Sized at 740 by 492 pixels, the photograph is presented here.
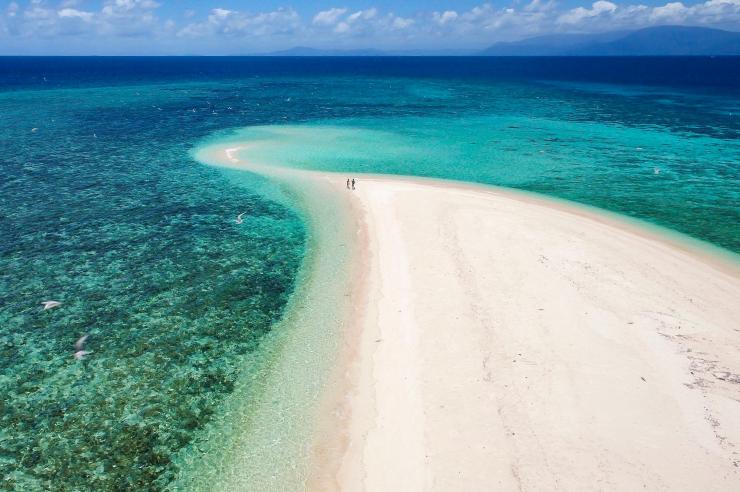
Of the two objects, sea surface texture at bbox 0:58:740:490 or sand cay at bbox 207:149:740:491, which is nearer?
sand cay at bbox 207:149:740:491

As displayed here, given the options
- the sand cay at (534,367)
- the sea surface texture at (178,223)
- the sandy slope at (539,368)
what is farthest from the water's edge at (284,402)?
the sandy slope at (539,368)

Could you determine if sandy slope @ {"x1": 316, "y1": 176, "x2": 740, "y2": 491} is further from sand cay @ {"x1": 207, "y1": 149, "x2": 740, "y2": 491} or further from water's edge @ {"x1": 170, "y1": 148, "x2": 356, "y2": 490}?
water's edge @ {"x1": 170, "y1": 148, "x2": 356, "y2": 490}

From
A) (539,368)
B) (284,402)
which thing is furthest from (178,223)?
(539,368)

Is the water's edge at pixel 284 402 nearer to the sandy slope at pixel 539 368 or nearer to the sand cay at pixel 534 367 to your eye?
the sand cay at pixel 534 367

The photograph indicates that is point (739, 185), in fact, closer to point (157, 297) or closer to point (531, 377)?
point (531, 377)

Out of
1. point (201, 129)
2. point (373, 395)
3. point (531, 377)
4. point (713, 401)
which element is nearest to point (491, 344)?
point (531, 377)

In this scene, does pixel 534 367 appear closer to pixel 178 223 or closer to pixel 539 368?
pixel 539 368

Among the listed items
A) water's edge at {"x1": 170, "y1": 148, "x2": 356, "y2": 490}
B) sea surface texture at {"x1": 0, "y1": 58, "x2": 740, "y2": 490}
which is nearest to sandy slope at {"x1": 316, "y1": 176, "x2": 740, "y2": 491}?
water's edge at {"x1": 170, "y1": 148, "x2": 356, "y2": 490}
